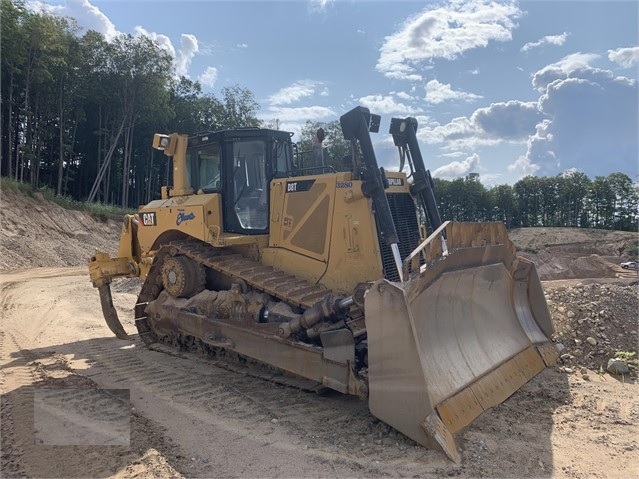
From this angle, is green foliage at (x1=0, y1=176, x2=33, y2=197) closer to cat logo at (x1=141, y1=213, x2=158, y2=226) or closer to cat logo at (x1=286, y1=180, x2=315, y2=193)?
cat logo at (x1=141, y1=213, x2=158, y2=226)

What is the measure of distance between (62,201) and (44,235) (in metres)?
3.59

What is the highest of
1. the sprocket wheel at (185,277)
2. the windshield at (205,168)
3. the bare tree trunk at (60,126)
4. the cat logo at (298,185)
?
the bare tree trunk at (60,126)

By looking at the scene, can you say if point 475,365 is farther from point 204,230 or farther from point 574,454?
point 204,230

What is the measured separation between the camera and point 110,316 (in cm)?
787

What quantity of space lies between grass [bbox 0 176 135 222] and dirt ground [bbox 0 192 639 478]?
637 inches

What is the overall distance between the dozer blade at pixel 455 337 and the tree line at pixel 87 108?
17961 millimetres

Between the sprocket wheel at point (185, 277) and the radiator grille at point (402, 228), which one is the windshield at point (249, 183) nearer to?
the sprocket wheel at point (185, 277)

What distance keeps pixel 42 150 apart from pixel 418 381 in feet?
99.4

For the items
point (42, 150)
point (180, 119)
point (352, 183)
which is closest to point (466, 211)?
point (180, 119)

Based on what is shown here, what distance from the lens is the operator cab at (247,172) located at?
6.56m

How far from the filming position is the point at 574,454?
13.0 ft

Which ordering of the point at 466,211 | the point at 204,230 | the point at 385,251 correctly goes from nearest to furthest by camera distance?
the point at 385,251, the point at 204,230, the point at 466,211

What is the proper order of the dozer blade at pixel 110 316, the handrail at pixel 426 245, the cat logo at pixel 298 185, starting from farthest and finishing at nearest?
the dozer blade at pixel 110 316, the cat logo at pixel 298 185, the handrail at pixel 426 245

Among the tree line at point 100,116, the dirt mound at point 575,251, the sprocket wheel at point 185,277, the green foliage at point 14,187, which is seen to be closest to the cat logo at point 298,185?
the sprocket wheel at point 185,277
